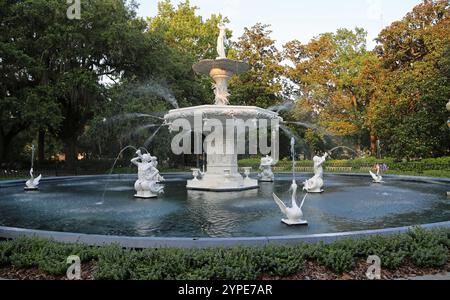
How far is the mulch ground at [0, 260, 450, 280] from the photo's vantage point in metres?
5.63

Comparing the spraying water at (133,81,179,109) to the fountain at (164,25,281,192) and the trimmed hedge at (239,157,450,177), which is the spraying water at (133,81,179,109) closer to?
the trimmed hedge at (239,157,450,177)

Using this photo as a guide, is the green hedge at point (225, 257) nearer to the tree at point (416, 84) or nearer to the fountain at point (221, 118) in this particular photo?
the fountain at point (221, 118)

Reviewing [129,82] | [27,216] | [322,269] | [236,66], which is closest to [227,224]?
[322,269]

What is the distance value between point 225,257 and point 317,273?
149 cm

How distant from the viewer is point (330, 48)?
138 feet

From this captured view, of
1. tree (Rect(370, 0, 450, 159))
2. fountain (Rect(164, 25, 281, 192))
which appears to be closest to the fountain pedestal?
fountain (Rect(164, 25, 281, 192))

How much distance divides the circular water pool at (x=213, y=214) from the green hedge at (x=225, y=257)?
74.4 inches

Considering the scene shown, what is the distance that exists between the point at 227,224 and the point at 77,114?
28.0 metres

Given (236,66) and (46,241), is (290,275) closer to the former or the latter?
(46,241)

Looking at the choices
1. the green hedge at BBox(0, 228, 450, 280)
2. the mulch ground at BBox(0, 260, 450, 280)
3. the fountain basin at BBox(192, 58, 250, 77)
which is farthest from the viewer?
the fountain basin at BBox(192, 58, 250, 77)

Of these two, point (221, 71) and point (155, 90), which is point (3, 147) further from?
point (221, 71)

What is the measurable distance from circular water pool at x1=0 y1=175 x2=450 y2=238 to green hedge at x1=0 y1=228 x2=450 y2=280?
189 cm

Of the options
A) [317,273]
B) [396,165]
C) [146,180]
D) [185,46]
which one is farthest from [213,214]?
[185,46]

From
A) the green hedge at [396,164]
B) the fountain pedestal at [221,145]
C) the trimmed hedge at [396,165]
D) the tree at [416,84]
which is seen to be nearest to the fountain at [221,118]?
the fountain pedestal at [221,145]
